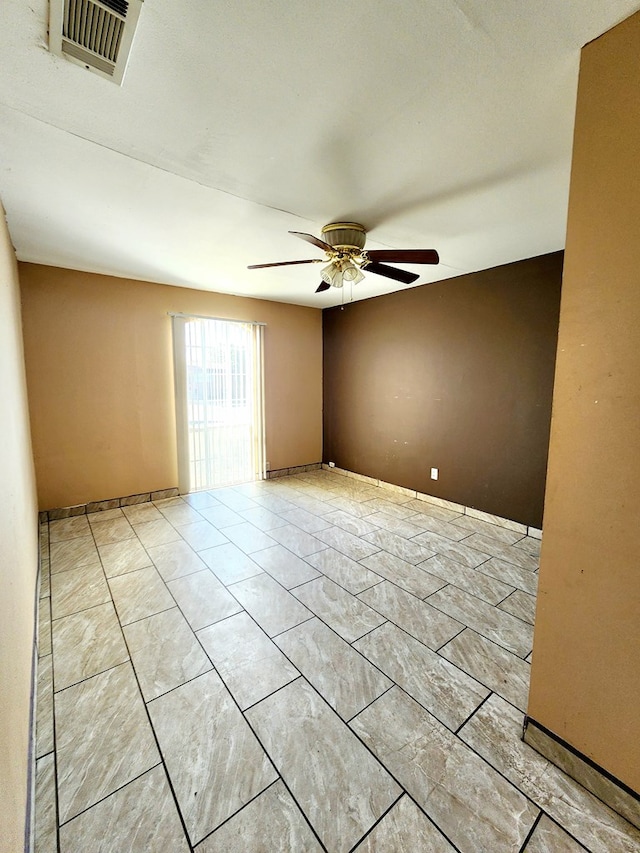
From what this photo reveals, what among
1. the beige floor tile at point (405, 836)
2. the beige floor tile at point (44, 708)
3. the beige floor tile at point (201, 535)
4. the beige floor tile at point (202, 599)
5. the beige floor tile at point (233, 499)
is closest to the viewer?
the beige floor tile at point (405, 836)

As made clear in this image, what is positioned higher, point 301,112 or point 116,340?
point 301,112

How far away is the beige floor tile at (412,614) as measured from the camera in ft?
6.26

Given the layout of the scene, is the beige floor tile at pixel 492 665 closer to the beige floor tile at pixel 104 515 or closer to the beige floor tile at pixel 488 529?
the beige floor tile at pixel 488 529

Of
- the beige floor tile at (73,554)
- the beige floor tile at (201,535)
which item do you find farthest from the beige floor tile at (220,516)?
the beige floor tile at (73,554)

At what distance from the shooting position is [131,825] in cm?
108

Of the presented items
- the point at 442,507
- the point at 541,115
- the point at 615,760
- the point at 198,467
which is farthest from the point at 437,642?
the point at 198,467

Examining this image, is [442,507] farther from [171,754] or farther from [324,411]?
[171,754]

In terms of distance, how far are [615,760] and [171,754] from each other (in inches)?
61.1

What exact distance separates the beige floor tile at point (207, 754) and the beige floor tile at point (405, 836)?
0.37 m

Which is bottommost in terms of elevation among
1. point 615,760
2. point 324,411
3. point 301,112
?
point 615,760

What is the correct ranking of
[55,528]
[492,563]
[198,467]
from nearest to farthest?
[492,563] → [55,528] → [198,467]

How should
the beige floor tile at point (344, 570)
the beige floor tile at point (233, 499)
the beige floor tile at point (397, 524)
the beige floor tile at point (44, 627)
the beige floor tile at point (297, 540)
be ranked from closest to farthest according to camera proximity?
the beige floor tile at point (44, 627) < the beige floor tile at point (344, 570) < the beige floor tile at point (297, 540) < the beige floor tile at point (397, 524) < the beige floor tile at point (233, 499)

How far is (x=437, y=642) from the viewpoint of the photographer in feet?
6.09

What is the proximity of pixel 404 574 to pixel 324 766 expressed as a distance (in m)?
1.40
